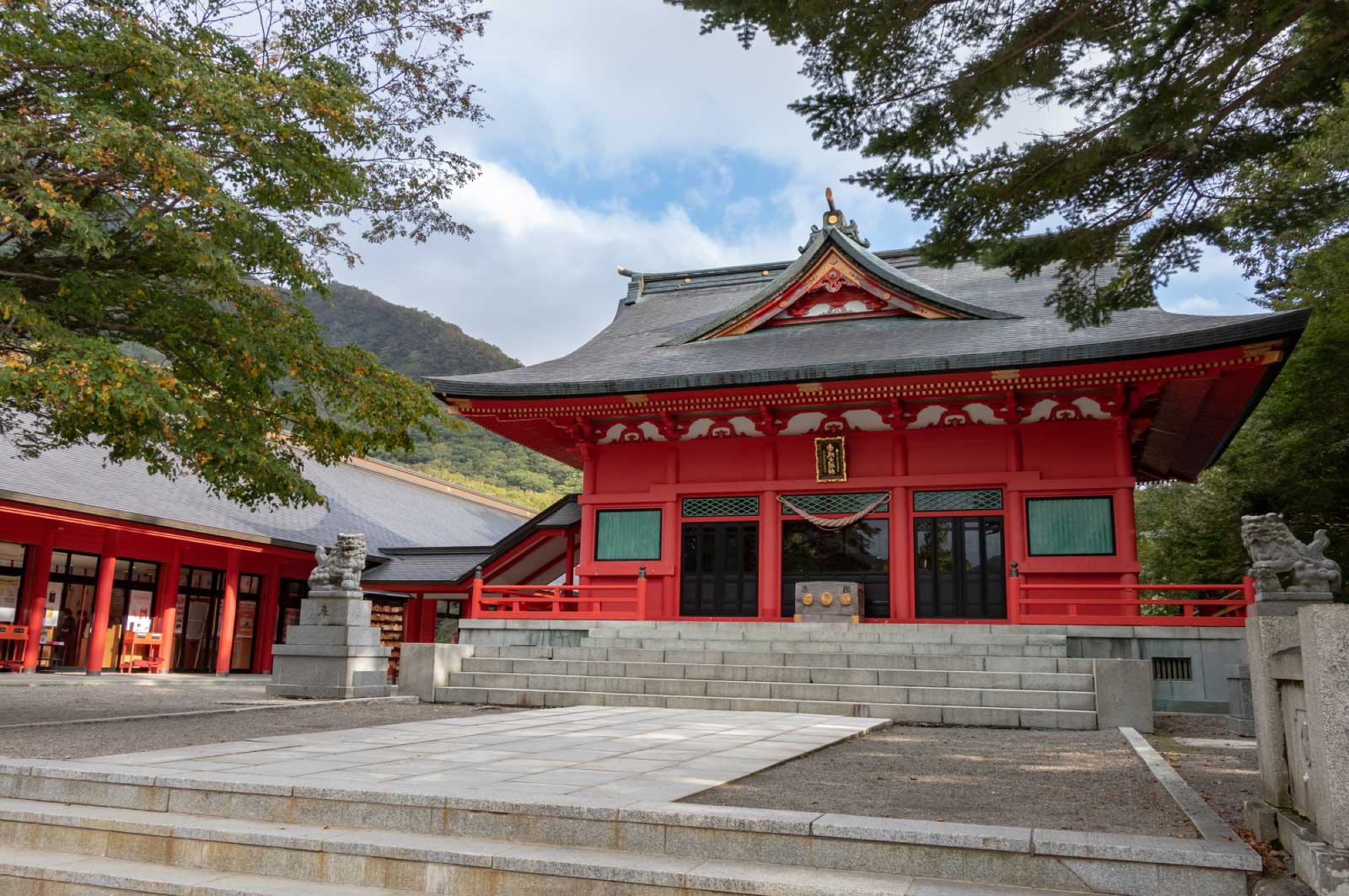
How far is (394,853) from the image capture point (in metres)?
4.13

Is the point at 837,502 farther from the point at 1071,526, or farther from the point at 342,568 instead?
the point at 342,568

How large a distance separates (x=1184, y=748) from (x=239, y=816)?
741cm

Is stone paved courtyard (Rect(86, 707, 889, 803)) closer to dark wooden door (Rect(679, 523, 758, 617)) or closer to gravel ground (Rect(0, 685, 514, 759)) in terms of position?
gravel ground (Rect(0, 685, 514, 759))

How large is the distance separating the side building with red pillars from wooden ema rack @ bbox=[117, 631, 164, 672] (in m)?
0.02

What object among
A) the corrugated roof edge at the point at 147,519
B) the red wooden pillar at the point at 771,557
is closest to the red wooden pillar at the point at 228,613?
the corrugated roof edge at the point at 147,519

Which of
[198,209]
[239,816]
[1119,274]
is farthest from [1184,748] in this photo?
[198,209]

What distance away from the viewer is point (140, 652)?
18422 millimetres

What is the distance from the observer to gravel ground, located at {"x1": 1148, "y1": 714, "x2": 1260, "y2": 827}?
17.3 feet

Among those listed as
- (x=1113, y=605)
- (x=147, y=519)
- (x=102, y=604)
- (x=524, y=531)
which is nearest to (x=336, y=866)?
(x=1113, y=605)

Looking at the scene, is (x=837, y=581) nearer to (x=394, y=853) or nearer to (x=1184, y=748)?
(x=1184, y=748)

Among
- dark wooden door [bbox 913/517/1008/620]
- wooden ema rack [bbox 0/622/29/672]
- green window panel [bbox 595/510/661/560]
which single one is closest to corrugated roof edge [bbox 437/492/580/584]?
green window panel [bbox 595/510/661/560]

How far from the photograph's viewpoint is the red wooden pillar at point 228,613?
19469 mm

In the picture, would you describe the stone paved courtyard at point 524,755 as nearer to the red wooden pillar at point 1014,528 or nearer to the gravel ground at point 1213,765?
the gravel ground at point 1213,765

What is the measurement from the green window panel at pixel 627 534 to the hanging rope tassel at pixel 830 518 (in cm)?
228
